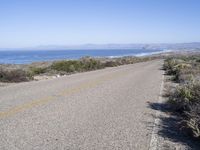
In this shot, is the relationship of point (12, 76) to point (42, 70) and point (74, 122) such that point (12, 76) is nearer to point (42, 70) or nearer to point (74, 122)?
point (42, 70)

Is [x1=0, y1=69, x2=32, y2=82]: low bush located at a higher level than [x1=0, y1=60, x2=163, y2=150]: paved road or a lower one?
lower

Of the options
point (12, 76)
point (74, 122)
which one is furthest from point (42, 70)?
point (74, 122)

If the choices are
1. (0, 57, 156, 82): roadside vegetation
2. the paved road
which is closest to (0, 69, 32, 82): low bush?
(0, 57, 156, 82): roadside vegetation

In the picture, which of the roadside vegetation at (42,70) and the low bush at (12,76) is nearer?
the low bush at (12,76)

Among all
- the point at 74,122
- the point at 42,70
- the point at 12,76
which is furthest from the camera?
the point at 42,70


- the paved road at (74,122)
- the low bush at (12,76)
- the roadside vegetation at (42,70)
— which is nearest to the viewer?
the paved road at (74,122)

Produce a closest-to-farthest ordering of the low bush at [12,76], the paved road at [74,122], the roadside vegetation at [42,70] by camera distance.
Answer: the paved road at [74,122] → the low bush at [12,76] → the roadside vegetation at [42,70]

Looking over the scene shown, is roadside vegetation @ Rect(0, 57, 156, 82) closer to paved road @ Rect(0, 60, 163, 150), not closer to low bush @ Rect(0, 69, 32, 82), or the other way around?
low bush @ Rect(0, 69, 32, 82)

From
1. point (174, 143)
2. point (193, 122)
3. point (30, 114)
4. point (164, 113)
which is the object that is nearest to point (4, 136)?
point (30, 114)

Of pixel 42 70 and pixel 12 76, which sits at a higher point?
pixel 12 76

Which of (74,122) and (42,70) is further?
(42,70)

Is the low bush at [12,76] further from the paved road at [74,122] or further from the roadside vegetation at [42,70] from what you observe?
the paved road at [74,122]

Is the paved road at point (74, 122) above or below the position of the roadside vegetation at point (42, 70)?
above

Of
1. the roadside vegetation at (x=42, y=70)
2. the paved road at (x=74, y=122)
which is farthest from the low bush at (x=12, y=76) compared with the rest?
the paved road at (x=74, y=122)
